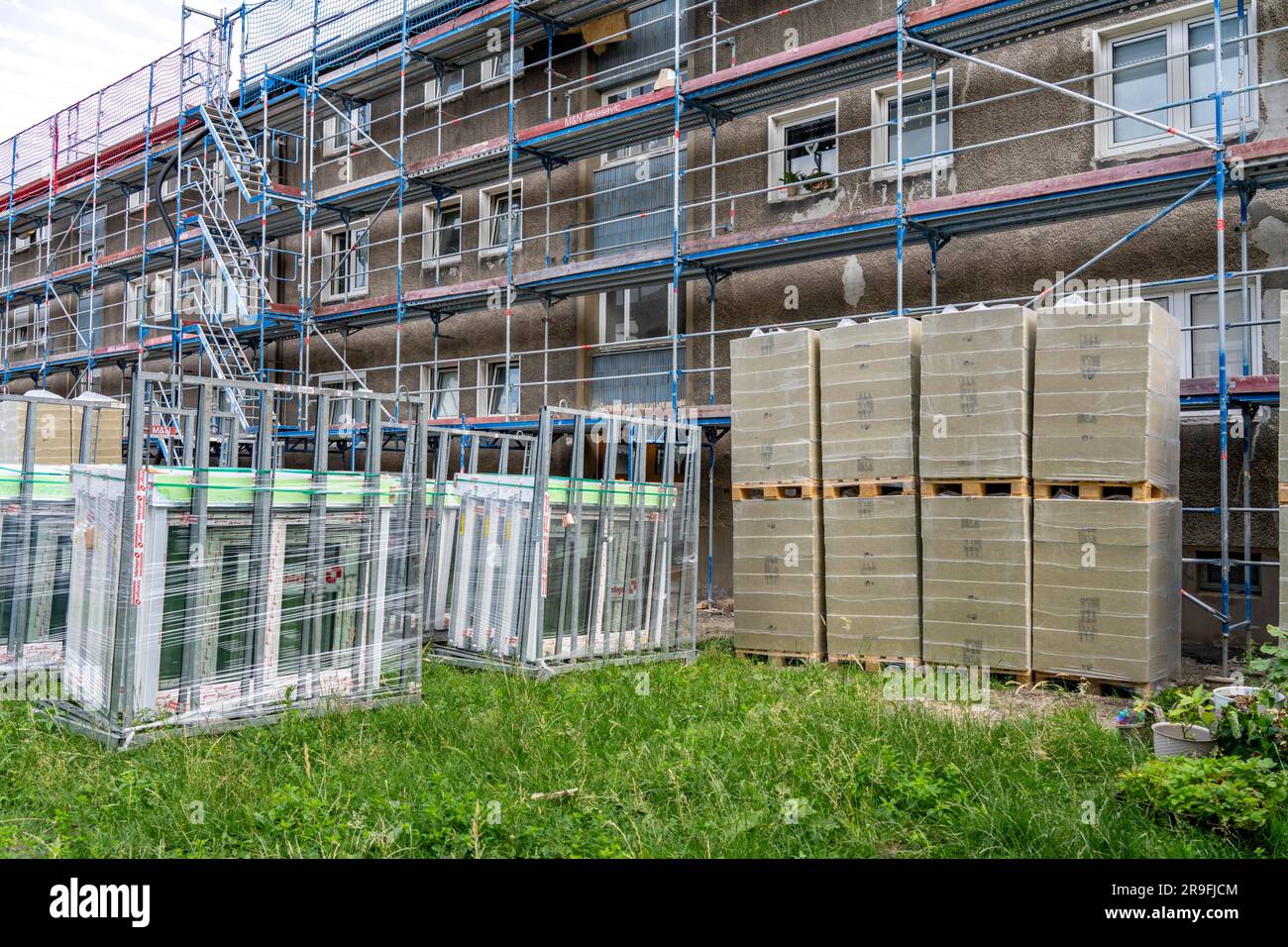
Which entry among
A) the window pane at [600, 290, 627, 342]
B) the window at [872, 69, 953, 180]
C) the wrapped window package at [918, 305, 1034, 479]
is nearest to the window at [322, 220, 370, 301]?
the window pane at [600, 290, 627, 342]

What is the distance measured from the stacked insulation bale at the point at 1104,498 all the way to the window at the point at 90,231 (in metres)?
23.9

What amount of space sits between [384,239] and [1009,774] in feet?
53.3

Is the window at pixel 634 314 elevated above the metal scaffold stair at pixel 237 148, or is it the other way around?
the metal scaffold stair at pixel 237 148

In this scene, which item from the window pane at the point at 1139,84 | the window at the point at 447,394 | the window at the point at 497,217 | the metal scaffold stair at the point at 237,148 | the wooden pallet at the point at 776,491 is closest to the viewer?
the wooden pallet at the point at 776,491

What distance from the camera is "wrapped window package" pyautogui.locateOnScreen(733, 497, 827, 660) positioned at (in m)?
9.18

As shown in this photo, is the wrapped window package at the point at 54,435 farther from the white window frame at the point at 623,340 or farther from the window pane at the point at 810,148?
the window pane at the point at 810,148

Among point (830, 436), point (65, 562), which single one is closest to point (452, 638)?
point (65, 562)

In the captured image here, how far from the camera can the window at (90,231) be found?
2550cm

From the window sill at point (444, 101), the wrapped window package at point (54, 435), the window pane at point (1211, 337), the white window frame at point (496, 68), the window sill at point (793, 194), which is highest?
the white window frame at point (496, 68)

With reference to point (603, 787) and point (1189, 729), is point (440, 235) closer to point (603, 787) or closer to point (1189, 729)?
point (603, 787)

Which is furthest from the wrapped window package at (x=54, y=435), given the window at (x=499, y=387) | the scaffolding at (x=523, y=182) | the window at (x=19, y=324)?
the window at (x=19, y=324)

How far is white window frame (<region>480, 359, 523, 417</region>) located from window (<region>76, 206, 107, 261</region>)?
13520mm

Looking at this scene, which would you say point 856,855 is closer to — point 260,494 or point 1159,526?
point 260,494
